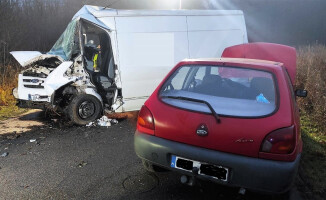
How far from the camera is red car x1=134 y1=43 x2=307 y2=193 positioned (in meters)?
2.47

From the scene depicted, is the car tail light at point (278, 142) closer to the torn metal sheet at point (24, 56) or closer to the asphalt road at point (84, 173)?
the asphalt road at point (84, 173)

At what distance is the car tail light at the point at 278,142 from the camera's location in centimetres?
246

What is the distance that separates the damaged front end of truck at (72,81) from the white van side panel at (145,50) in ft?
0.76

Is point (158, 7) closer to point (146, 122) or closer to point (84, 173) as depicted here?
point (84, 173)

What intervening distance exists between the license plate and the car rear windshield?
1.59 feet

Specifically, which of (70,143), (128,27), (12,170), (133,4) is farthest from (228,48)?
(133,4)

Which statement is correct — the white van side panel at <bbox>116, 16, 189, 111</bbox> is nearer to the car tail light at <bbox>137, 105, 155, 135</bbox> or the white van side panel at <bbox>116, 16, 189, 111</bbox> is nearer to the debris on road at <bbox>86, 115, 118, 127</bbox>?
the debris on road at <bbox>86, 115, 118, 127</bbox>

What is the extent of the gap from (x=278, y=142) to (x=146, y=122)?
1.27 meters

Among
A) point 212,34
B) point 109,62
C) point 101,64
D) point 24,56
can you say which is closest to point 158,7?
point 212,34

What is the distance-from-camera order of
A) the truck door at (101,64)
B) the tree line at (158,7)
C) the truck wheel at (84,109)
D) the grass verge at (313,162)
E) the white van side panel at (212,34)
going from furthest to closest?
1. the tree line at (158,7)
2. the white van side panel at (212,34)
3. the truck door at (101,64)
4. the truck wheel at (84,109)
5. the grass verge at (313,162)

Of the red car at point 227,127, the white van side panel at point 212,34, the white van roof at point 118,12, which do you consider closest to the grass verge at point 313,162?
the red car at point 227,127

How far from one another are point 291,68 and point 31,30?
11009mm

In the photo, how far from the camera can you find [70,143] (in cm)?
480

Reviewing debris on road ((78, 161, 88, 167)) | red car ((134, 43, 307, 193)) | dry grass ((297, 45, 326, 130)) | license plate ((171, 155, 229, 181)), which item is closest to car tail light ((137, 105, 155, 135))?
red car ((134, 43, 307, 193))
